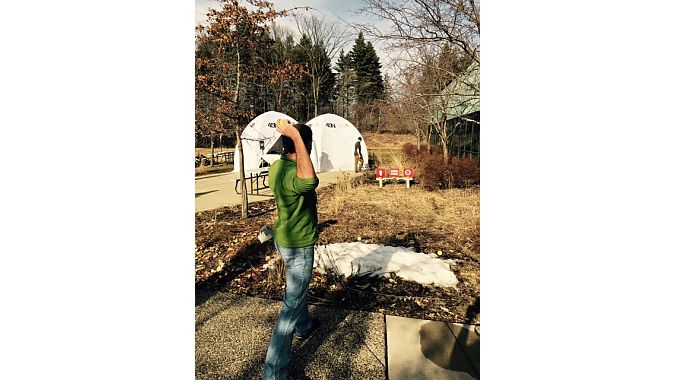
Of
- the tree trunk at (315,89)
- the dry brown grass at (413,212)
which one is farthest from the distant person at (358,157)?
the tree trunk at (315,89)

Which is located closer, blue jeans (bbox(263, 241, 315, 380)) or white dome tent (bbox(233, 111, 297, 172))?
blue jeans (bbox(263, 241, 315, 380))

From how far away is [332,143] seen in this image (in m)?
3.09

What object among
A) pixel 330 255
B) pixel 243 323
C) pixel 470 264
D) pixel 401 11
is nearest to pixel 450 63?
pixel 401 11

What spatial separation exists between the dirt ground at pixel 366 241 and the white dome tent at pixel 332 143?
0.63m

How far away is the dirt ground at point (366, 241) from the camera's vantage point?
220cm

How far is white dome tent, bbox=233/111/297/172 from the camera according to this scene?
251 centimetres

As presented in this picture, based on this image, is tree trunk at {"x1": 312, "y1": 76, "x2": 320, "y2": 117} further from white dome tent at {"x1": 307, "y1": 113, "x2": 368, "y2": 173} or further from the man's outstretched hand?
the man's outstretched hand

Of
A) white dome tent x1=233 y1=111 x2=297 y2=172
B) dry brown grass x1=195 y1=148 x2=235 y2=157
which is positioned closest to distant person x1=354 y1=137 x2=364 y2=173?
white dome tent x1=233 y1=111 x2=297 y2=172

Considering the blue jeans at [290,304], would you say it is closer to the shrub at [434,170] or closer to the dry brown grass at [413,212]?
the dry brown grass at [413,212]

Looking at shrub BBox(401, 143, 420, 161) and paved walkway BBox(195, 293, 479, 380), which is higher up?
shrub BBox(401, 143, 420, 161)

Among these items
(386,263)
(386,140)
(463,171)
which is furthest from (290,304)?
(463,171)

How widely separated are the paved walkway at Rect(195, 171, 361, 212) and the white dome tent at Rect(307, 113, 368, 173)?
15 centimetres

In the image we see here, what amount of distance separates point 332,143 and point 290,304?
1910 millimetres

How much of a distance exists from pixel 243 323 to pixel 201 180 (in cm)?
149
